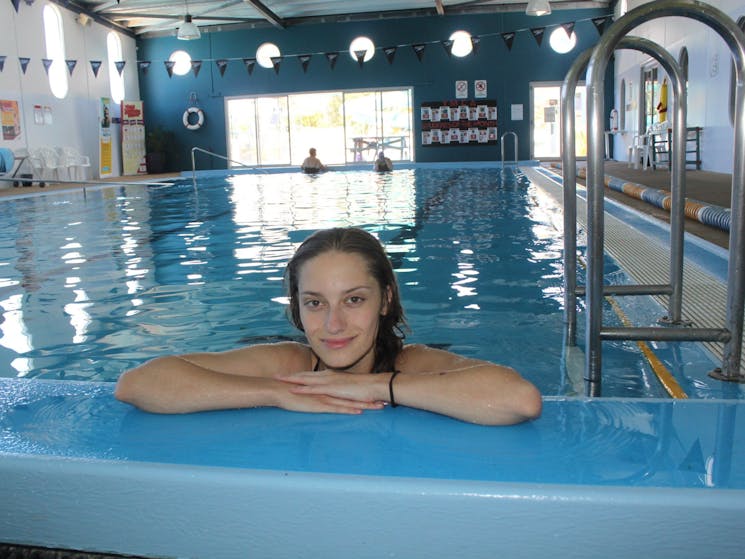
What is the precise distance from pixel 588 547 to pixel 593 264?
98 centimetres

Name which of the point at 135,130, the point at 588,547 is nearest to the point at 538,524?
the point at 588,547

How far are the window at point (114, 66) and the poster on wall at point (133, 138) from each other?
320 mm

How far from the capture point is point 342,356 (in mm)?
1610

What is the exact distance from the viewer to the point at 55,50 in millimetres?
17094

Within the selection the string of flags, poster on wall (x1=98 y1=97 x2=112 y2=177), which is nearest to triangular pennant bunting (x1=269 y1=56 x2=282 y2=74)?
the string of flags

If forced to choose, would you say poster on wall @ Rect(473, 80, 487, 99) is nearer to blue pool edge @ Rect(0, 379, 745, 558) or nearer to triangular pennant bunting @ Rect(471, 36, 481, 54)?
triangular pennant bunting @ Rect(471, 36, 481, 54)

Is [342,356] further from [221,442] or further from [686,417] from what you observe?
[686,417]

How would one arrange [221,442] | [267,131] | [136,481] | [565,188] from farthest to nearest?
[267,131], [565,188], [221,442], [136,481]

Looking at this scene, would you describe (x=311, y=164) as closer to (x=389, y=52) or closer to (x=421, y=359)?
(x=389, y=52)

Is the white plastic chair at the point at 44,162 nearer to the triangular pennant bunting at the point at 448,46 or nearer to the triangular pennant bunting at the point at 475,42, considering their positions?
the triangular pennant bunting at the point at 448,46

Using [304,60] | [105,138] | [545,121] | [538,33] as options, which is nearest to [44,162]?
[105,138]

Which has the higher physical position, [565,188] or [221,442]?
[565,188]

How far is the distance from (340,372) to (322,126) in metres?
20.8

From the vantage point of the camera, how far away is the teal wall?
20.0m
